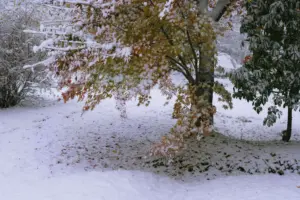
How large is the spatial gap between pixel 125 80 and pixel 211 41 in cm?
225

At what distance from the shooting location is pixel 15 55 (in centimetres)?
1334

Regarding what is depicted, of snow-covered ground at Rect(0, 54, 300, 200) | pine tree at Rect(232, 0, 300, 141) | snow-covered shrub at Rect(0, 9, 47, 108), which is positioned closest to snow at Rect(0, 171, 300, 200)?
snow-covered ground at Rect(0, 54, 300, 200)

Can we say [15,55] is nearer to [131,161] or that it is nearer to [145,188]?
[131,161]

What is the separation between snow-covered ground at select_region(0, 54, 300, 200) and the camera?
6.13 metres

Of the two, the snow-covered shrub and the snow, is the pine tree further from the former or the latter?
the snow-covered shrub

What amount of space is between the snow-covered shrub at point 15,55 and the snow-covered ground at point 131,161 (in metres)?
1.17

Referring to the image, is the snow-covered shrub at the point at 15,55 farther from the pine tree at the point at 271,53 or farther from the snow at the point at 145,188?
the pine tree at the point at 271,53

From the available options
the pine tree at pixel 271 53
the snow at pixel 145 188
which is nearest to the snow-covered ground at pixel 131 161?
the snow at pixel 145 188

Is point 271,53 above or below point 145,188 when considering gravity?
above

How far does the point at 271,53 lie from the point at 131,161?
464 centimetres

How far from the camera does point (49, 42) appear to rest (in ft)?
20.1

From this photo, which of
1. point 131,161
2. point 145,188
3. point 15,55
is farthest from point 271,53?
point 15,55

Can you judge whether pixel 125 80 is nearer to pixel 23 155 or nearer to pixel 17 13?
pixel 23 155

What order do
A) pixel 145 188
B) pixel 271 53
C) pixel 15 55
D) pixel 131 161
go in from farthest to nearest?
pixel 15 55 → pixel 131 161 → pixel 271 53 → pixel 145 188
